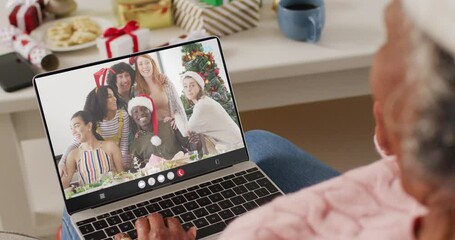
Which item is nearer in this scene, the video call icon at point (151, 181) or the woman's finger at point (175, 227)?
the woman's finger at point (175, 227)

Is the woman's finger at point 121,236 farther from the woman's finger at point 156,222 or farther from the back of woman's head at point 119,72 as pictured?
the back of woman's head at point 119,72

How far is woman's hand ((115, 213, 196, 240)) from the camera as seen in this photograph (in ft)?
3.24

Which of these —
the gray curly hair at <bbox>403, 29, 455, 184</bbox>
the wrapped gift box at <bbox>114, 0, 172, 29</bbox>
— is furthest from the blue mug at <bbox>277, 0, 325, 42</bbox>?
the gray curly hair at <bbox>403, 29, 455, 184</bbox>

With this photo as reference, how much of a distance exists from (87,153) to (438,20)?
75 cm

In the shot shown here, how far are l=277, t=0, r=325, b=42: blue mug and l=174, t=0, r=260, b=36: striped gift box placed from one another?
7 cm

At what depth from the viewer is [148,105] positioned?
1104 millimetres

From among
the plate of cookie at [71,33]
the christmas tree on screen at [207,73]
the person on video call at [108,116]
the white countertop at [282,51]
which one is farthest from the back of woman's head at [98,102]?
the plate of cookie at [71,33]

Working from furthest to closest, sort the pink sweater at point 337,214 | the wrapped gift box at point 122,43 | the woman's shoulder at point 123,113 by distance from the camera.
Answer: the wrapped gift box at point 122,43 → the woman's shoulder at point 123,113 → the pink sweater at point 337,214

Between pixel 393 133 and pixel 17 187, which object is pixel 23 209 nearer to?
pixel 17 187

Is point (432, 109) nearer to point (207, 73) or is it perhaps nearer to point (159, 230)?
point (159, 230)

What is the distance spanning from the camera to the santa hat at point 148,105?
1.10 meters

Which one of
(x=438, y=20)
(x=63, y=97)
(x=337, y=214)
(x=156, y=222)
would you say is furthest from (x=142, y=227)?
(x=438, y=20)

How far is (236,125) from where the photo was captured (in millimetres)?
1149

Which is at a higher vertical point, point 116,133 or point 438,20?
point 438,20
